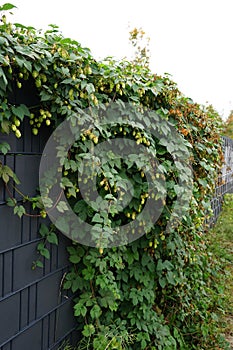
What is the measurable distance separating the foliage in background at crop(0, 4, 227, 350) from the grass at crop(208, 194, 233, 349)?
0.55 feet

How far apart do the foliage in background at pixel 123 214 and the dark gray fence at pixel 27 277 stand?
0.06 metres

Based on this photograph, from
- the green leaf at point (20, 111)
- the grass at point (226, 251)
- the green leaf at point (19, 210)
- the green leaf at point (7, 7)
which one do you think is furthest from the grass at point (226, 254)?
the green leaf at point (7, 7)

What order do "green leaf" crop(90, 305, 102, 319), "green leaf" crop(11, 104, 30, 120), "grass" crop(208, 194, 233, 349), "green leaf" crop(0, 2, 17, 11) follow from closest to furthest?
"green leaf" crop(0, 2, 17, 11), "green leaf" crop(11, 104, 30, 120), "green leaf" crop(90, 305, 102, 319), "grass" crop(208, 194, 233, 349)

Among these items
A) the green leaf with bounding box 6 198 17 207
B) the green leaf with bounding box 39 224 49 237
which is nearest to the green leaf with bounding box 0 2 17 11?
the green leaf with bounding box 6 198 17 207

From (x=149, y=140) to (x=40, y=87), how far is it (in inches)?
30.6

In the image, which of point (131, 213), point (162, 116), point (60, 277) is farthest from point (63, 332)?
point (162, 116)

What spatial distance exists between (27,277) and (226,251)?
10.5ft

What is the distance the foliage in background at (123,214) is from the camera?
4.64ft

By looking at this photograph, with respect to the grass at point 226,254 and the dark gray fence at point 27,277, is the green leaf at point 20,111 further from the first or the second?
the grass at point 226,254

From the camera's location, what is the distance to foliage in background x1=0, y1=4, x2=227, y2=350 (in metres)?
1.42

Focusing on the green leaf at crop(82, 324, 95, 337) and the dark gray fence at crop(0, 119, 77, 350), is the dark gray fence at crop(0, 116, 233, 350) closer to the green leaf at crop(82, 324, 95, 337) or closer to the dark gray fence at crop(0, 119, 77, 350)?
the dark gray fence at crop(0, 119, 77, 350)

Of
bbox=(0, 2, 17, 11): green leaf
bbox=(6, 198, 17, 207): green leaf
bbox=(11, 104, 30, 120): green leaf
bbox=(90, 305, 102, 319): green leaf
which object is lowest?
bbox=(90, 305, 102, 319): green leaf

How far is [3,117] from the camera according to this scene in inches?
51.8

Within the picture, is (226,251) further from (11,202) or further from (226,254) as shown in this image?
(11,202)
